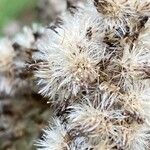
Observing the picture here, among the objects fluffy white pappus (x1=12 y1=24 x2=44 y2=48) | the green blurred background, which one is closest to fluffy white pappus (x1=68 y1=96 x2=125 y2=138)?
fluffy white pappus (x1=12 y1=24 x2=44 y2=48)

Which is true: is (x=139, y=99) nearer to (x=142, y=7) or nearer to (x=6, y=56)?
(x=142, y=7)

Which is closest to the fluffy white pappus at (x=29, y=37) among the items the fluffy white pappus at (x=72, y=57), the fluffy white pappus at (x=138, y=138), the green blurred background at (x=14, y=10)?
the fluffy white pappus at (x=72, y=57)

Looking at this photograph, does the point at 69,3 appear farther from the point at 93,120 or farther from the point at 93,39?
the point at 93,120

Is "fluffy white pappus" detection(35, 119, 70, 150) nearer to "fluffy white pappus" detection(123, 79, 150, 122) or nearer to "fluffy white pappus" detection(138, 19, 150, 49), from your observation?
"fluffy white pappus" detection(123, 79, 150, 122)

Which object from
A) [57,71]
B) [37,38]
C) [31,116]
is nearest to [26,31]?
[37,38]

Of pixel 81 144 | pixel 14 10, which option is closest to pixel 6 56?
pixel 81 144

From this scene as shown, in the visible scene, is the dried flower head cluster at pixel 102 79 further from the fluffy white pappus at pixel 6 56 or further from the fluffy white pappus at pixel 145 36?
the fluffy white pappus at pixel 6 56
